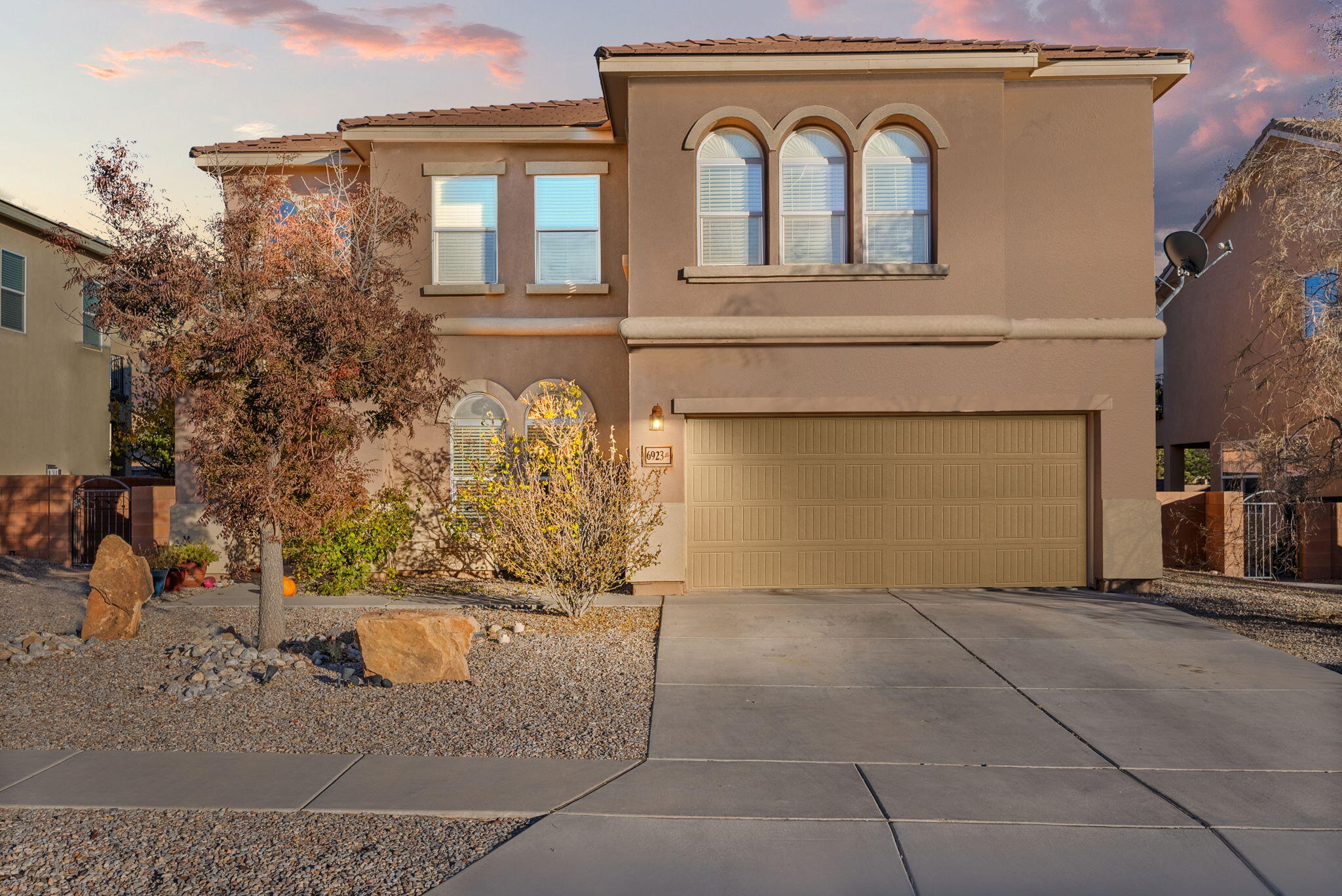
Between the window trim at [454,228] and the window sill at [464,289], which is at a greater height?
the window trim at [454,228]

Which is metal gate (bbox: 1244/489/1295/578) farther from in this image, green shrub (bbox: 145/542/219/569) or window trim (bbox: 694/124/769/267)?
green shrub (bbox: 145/542/219/569)

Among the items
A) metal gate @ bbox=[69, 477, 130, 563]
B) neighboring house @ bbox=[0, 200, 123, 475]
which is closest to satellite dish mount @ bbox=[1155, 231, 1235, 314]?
metal gate @ bbox=[69, 477, 130, 563]

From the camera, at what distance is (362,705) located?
6711 mm

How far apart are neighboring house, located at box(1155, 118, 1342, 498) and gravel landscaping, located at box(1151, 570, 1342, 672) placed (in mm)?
3177

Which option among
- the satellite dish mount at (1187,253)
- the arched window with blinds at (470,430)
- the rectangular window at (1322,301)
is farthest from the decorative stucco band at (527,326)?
the rectangular window at (1322,301)

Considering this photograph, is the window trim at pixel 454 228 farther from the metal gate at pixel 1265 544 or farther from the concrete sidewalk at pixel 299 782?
the metal gate at pixel 1265 544

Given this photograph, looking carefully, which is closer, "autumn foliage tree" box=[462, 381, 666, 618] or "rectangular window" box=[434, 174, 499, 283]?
"autumn foliage tree" box=[462, 381, 666, 618]

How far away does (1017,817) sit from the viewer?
4.72m

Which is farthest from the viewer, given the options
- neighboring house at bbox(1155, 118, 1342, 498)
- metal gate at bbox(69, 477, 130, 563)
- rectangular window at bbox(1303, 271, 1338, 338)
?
neighboring house at bbox(1155, 118, 1342, 498)

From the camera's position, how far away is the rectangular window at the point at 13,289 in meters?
17.2

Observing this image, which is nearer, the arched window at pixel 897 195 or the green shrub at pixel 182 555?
the arched window at pixel 897 195

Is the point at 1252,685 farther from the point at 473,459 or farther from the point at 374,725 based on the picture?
the point at 473,459

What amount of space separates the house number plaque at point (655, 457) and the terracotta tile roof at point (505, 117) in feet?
16.9

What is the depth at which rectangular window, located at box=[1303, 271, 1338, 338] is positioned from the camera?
9.41 meters
